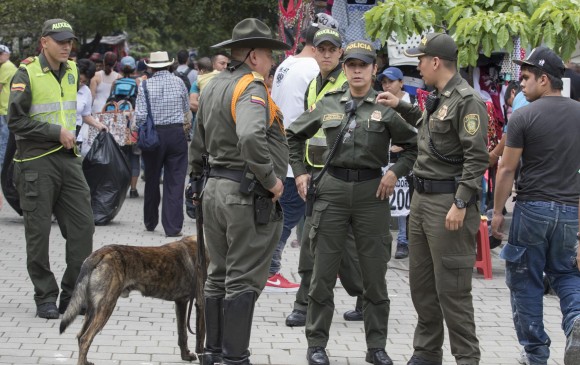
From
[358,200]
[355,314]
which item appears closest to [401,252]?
[355,314]

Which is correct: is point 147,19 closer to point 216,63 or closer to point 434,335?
point 216,63

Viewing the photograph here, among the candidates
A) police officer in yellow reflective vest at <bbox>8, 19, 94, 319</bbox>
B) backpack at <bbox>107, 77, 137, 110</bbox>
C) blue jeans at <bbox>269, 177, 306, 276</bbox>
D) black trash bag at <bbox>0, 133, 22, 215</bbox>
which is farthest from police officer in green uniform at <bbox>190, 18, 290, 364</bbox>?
backpack at <bbox>107, 77, 137, 110</bbox>

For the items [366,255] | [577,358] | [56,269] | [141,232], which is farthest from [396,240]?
[577,358]

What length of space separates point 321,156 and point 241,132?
5.91ft

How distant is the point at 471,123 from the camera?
6180 millimetres

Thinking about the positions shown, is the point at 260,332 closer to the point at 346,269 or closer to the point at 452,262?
the point at 346,269

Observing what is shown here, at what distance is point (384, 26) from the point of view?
9250mm

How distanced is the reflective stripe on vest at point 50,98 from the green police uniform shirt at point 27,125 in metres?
0.04

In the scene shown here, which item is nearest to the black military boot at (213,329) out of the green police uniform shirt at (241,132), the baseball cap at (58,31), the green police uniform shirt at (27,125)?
the green police uniform shirt at (241,132)

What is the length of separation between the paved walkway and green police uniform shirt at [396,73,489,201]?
4.69 feet

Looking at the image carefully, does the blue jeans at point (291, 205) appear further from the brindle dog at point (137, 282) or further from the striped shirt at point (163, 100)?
the striped shirt at point (163, 100)

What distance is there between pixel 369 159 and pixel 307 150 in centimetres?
99

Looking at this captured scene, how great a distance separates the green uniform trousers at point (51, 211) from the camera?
7.99m

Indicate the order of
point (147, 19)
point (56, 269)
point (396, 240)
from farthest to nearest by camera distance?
point (147, 19)
point (396, 240)
point (56, 269)
